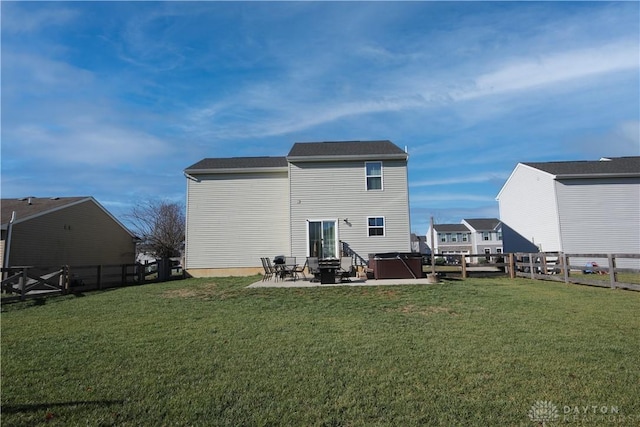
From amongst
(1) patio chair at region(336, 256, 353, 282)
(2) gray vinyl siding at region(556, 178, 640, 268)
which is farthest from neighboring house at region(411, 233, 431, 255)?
(1) patio chair at region(336, 256, 353, 282)

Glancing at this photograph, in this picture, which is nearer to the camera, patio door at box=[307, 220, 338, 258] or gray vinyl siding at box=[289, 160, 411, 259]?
gray vinyl siding at box=[289, 160, 411, 259]

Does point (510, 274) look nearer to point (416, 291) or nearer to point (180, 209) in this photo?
point (416, 291)

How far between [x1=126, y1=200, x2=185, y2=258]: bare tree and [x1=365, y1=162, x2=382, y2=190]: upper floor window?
20262 millimetres

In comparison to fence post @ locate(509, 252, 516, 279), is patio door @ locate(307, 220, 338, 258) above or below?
above

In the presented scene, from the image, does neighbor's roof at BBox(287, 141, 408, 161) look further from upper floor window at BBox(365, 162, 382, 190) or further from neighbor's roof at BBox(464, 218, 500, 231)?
neighbor's roof at BBox(464, 218, 500, 231)

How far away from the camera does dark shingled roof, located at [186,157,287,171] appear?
18698mm

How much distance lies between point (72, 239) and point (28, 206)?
2536 millimetres

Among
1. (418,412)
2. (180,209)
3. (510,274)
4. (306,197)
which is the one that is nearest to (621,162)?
(510,274)

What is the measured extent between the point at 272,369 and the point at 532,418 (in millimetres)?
2610

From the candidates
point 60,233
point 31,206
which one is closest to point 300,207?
point 60,233

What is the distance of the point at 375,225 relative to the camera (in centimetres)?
1727

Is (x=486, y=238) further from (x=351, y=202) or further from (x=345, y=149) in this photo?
(x=351, y=202)

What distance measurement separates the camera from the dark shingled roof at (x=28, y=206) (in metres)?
17.2

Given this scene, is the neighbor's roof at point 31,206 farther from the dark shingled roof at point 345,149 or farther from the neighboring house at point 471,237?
the neighboring house at point 471,237
